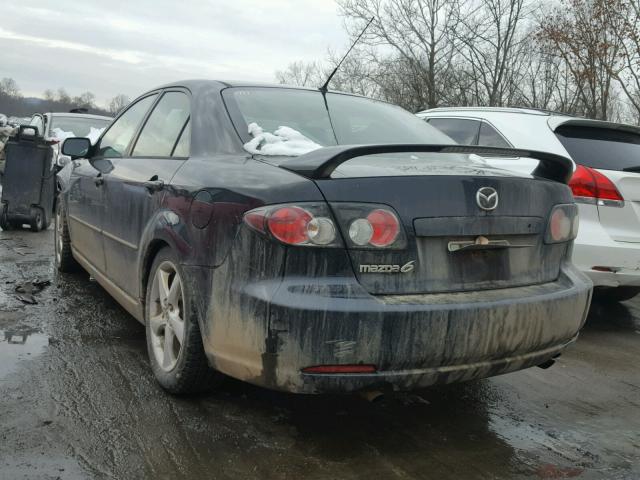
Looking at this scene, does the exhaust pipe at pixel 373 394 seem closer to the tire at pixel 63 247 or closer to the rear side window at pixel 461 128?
the rear side window at pixel 461 128

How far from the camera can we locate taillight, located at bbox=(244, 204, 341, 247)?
2230 millimetres

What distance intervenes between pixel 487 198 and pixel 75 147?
11.2 ft

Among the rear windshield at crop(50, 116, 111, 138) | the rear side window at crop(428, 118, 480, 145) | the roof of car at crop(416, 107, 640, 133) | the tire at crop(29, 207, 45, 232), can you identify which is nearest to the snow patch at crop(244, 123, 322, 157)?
the roof of car at crop(416, 107, 640, 133)

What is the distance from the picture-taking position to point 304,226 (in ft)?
7.32

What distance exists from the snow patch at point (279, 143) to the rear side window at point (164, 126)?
62 centimetres

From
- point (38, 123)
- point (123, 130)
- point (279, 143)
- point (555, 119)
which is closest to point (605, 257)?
point (555, 119)

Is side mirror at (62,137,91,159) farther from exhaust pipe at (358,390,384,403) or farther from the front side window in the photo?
exhaust pipe at (358,390,384,403)

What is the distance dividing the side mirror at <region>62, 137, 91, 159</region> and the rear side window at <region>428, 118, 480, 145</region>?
10.6 ft

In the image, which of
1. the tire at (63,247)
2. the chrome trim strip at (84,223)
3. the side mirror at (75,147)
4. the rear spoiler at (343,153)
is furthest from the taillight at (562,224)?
the tire at (63,247)

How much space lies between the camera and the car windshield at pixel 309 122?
2908mm

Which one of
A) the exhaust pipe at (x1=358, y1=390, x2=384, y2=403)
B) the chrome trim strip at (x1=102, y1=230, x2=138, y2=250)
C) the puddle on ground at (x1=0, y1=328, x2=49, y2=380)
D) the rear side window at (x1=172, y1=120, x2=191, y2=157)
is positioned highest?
the rear side window at (x1=172, y1=120, x2=191, y2=157)

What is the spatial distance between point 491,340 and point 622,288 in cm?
368

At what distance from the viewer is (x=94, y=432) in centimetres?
257

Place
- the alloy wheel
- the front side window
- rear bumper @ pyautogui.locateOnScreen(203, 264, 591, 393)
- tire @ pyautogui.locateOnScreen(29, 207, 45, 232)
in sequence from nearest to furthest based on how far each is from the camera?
rear bumper @ pyautogui.locateOnScreen(203, 264, 591, 393), the alloy wheel, the front side window, tire @ pyautogui.locateOnScreen(29, 207, 45, 232)
